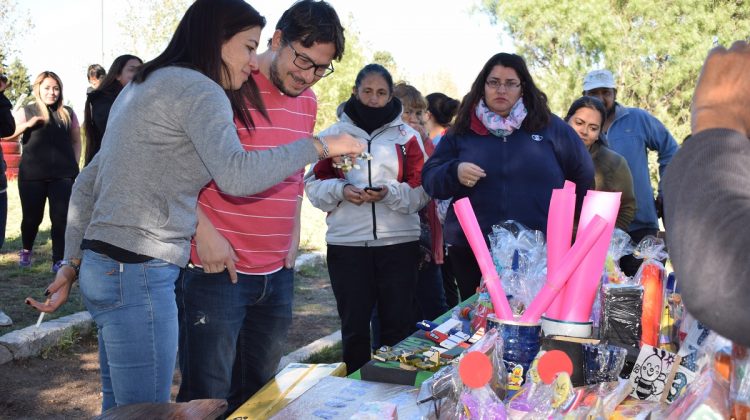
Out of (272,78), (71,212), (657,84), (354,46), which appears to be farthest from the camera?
(354,46)

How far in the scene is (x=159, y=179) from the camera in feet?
6.16

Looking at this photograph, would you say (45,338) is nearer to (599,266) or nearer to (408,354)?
(408,354)

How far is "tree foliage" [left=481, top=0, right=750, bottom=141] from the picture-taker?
53.5ft

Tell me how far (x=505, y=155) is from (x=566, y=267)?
5.54 feet

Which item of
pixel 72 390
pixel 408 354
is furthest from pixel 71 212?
pixel 72 390

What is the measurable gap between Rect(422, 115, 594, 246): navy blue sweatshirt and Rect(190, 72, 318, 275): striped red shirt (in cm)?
98

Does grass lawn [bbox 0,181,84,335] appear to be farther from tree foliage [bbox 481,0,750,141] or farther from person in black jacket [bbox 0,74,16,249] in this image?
tree foliage [bbox 481,0,750,141]

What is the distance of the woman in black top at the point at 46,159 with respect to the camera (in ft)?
20.4

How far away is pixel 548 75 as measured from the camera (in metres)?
19.0

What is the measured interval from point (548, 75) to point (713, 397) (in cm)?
1875

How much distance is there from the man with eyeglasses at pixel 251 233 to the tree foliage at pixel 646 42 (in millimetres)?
14910

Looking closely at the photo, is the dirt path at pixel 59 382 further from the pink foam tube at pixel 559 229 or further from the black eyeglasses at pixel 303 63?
the pink foam tube at pixel 559 229

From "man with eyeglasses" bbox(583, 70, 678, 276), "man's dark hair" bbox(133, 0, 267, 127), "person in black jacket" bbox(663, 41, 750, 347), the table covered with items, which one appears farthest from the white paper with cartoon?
"man with eyeglasses" bbox(583, 70, 678, 276)

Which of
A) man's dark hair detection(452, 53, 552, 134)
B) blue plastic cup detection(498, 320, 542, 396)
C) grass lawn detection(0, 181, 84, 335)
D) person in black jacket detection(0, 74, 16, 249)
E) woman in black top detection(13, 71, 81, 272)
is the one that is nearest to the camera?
blue plastic cup detection(498, 320, 542, 396)
